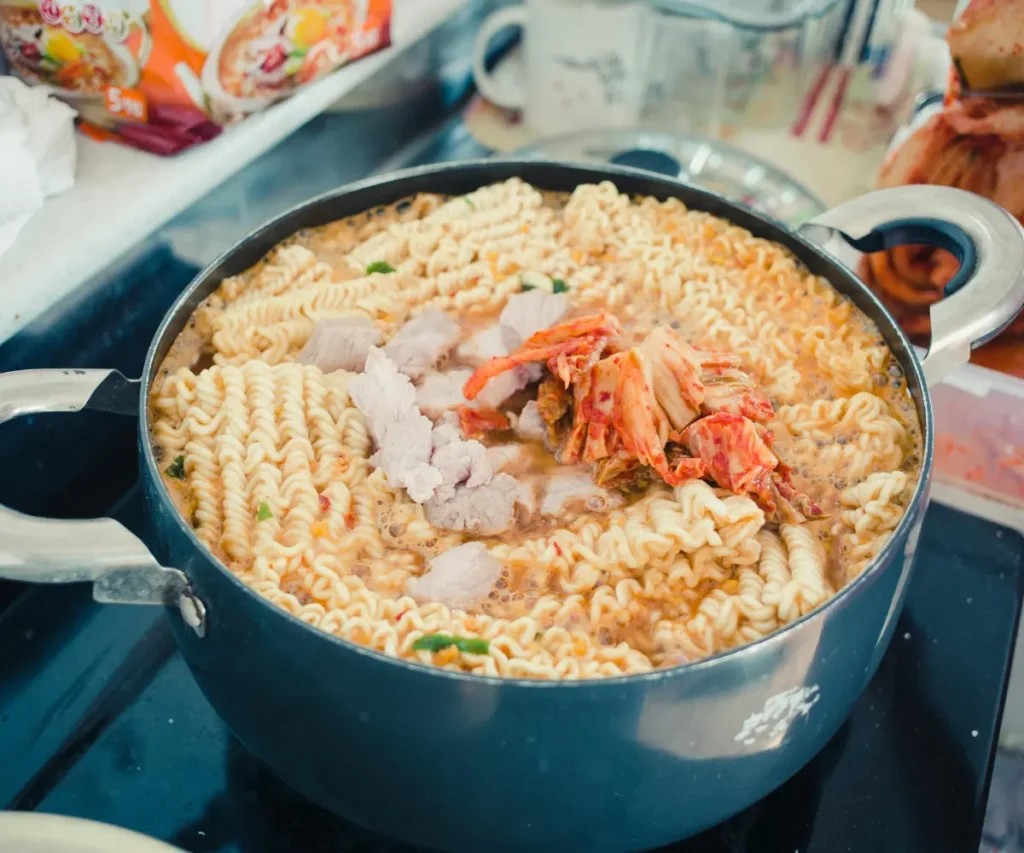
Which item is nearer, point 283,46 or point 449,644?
point 449,644

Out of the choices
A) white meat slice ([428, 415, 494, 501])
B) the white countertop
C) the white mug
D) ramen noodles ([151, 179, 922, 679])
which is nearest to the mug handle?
the white mug

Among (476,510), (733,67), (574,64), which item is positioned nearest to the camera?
(476,510)

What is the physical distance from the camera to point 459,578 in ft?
3.25

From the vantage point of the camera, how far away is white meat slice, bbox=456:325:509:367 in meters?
1.23

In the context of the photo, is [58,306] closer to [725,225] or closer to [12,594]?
[12,594]

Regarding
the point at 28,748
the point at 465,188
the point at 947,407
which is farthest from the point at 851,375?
the point at 28,748

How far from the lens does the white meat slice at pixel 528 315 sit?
1233mm

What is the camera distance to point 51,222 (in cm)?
142

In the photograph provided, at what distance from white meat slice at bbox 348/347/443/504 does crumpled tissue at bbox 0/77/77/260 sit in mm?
546

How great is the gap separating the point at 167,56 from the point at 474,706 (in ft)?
3.47

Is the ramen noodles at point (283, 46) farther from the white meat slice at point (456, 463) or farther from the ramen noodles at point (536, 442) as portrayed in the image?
the white meat slice at point (456, 463)

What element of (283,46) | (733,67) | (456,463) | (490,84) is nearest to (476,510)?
(456,463)

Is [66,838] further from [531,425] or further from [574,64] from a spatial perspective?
[574,64]

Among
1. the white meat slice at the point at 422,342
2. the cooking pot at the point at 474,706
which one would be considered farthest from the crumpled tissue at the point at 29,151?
the white meat slice at the point at 422,342
